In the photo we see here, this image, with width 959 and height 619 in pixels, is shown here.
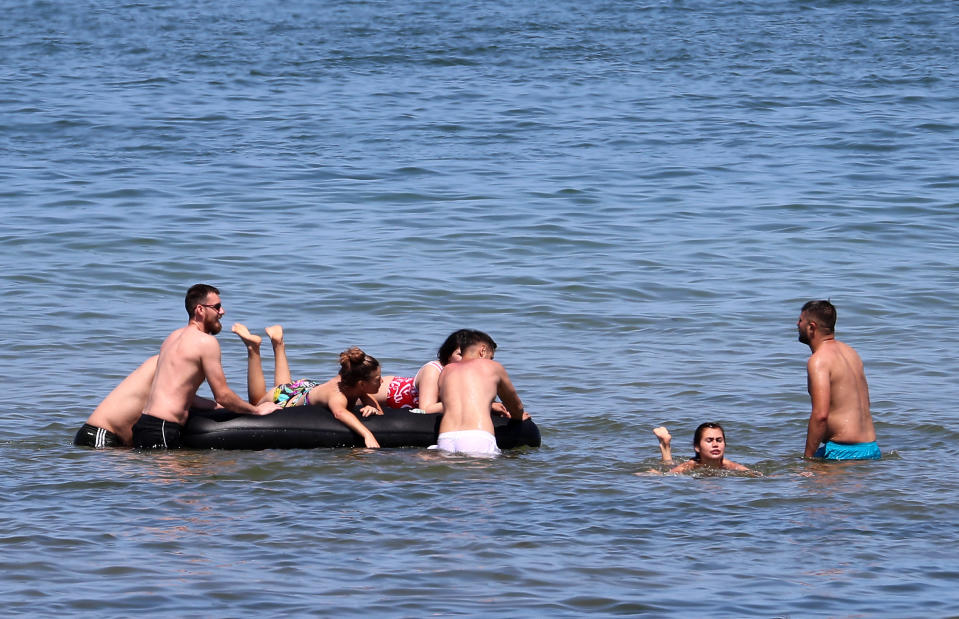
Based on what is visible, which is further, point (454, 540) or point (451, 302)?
point (451, 302)

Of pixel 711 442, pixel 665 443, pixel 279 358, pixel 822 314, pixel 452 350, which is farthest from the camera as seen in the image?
pixel 279 358

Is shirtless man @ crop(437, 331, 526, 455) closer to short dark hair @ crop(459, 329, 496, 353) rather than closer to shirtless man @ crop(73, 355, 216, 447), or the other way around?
short dark hair @ crop(459, 329, 496, 353)

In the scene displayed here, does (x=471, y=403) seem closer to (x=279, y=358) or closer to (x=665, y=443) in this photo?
(x=665, y=443)

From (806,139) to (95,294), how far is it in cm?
1260

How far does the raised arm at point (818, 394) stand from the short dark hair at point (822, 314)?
25 cm

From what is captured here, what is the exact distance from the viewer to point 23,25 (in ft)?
107

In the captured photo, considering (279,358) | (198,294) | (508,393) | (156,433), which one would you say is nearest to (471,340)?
(508,393)

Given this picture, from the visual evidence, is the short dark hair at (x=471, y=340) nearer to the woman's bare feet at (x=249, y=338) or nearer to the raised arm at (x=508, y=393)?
the raised arm at (x=508, y=393)

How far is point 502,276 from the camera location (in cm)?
1498

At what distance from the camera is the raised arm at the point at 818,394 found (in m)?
8.28

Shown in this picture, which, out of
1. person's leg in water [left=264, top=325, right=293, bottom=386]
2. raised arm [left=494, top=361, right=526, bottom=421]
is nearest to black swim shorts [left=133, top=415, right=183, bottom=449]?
person's leg in water [left=264, top=325, right=293, bottom=386]

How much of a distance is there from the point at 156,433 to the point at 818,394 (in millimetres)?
4451

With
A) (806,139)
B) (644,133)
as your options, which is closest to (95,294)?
(644,133)

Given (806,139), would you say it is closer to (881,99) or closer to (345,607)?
(881,99)
